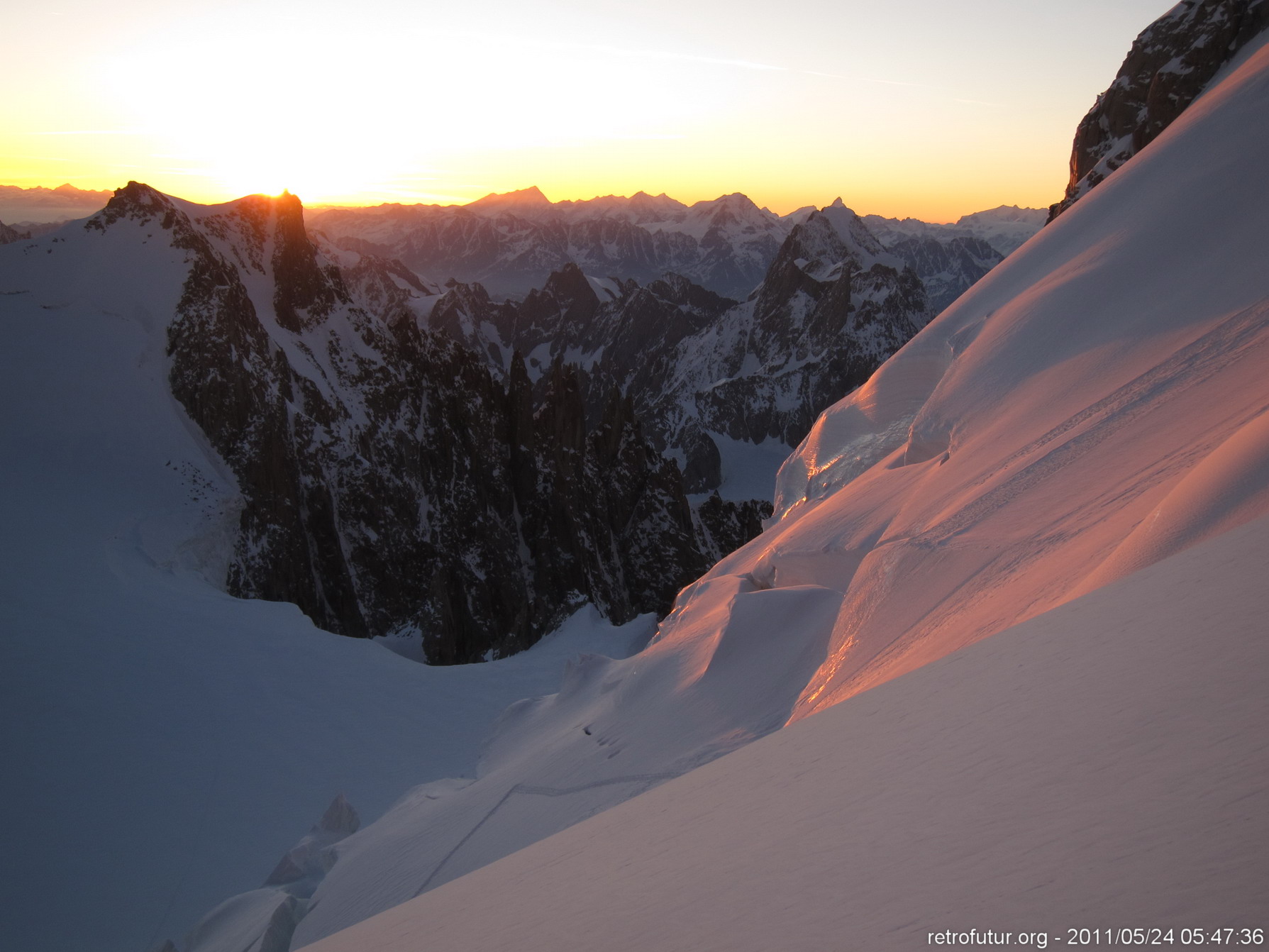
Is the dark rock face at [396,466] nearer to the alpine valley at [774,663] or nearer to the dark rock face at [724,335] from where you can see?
the alpine valley at [774,663]

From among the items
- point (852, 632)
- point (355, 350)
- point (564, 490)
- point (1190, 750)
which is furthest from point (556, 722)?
point (564, 490)

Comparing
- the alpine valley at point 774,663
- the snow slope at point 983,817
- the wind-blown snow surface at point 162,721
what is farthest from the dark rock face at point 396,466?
the snow slope at point 983,817

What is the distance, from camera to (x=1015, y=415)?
819 centimetres

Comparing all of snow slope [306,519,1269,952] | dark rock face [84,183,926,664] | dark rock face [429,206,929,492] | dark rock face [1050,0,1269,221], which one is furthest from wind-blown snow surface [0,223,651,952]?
dark rock face [429,206,929,492]

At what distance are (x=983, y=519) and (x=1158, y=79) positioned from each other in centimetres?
1763

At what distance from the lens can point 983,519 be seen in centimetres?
629

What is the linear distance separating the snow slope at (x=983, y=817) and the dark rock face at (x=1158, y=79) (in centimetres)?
1947

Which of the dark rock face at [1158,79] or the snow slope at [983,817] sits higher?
the dark rock face at [1158,79]

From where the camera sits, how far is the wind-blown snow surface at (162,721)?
335 inches

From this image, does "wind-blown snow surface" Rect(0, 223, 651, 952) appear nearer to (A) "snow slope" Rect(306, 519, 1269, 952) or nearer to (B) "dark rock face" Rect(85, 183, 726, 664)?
(A) "snow slope" Rect(306, 519, 1269, 952)

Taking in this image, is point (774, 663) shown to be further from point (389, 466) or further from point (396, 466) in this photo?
point (396, 466)

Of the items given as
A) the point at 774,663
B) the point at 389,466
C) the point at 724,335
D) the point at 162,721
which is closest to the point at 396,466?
the point at 389,466

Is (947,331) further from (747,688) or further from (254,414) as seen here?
(254,414)

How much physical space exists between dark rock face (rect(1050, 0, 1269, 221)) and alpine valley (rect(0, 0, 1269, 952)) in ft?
0.34
